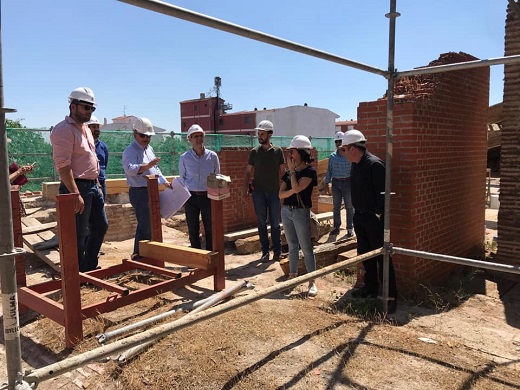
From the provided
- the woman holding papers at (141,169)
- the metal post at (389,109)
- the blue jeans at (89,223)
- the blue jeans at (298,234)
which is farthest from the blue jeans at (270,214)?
the metal post at (389,109)

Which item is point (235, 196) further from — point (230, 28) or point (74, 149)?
point (230, 28)

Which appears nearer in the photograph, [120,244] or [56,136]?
[56,136]

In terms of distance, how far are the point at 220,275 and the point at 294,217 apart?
1.04 metres

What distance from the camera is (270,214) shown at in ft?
20.4

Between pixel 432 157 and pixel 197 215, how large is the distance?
3096 millimetres

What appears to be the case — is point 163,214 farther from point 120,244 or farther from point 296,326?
point 120,244

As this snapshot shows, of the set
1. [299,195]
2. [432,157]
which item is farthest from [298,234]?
[432,157]

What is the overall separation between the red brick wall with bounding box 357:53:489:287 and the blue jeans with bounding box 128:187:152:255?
2776 mm

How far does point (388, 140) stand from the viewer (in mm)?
3770

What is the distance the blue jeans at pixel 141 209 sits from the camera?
534cm

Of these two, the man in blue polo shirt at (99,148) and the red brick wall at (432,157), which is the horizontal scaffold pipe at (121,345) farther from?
the man in blue polo shirt at (99,148)

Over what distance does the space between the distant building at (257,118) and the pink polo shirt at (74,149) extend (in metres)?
39.0

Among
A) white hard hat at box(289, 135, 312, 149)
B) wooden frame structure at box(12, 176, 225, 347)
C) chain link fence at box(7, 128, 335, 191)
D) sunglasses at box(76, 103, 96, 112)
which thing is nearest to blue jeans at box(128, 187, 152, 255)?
wooden frame structure at box(12, 176, 225, 347)

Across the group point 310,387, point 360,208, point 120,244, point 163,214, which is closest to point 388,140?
point 360,208
